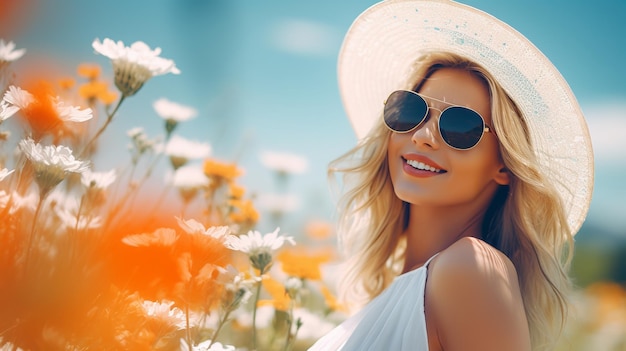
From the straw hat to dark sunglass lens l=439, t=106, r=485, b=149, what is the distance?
124mm

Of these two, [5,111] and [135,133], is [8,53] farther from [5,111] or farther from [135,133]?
[135,133]

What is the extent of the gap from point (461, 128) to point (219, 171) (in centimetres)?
50

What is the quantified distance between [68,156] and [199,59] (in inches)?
20.7

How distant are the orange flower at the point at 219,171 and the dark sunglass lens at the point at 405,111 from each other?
34cm

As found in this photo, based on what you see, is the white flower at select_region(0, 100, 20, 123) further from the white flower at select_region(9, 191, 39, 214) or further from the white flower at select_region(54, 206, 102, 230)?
the white flower at select_region(54, 206, 102, 230)

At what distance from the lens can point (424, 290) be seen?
43.1 inches

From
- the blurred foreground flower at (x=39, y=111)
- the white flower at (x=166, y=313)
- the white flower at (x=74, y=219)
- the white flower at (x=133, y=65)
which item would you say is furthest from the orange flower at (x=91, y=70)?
the white flower at (x=166, y=313)

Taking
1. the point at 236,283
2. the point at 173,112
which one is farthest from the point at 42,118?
the point at 173,112

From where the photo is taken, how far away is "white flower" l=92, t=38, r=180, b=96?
884 millimetres

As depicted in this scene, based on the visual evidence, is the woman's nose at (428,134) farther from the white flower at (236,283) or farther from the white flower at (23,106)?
the white flower at (23,106)

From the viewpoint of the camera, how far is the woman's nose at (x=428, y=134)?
1.27m

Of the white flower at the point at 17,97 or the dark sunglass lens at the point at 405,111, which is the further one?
the dark sunglass lens at the point at 405,111

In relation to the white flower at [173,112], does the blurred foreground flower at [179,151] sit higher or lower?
lower

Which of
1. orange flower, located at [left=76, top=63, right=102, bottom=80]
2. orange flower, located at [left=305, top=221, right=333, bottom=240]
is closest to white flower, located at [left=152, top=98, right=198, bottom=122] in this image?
orange flower, located at [left=76, top=63, right=102, bottom=80]
